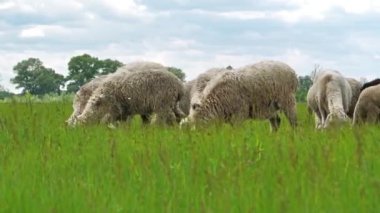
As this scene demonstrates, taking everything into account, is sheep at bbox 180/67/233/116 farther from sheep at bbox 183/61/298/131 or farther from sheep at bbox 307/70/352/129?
sheep at bbox 307/70/352/129

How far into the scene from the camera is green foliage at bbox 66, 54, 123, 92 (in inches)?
2332

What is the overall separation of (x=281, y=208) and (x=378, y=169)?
8.19ft

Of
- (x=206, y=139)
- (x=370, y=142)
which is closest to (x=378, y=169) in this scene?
(x=370, y=142)

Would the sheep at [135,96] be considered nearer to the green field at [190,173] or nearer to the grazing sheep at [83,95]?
the grazing sheep at [83,95]

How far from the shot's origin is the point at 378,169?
6645 millimetres

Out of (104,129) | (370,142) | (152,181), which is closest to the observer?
(152,181)

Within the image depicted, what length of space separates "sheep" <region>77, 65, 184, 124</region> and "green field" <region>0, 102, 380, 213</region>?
15.0 feet

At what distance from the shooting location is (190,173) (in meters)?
6.38

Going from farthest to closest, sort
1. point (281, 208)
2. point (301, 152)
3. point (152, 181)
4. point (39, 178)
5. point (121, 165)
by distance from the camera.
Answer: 1. point (301, 152)
2. point (121, 165)
3. point (39, 178)
4. point (152, 181)
5. point (281, 208)

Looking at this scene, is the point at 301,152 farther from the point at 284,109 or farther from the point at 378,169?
the point at 284,109

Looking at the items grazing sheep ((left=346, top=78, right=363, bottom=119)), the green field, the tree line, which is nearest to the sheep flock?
grazing sheep ((left=346, top=78, right=363, bottom=119))

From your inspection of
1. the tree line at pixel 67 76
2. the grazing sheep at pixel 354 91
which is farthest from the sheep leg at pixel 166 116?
the tree line at pixel 67 76

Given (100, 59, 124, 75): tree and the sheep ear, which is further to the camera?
(100, 59, 124, 75): tree

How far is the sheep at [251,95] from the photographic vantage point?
13.5 meters
